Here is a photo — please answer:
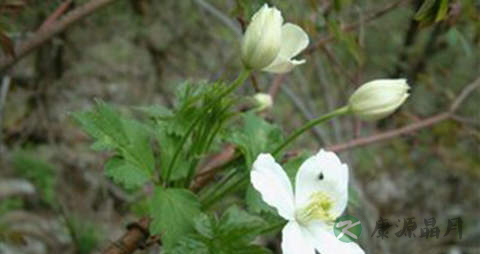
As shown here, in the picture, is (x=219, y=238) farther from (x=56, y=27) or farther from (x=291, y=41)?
(x=56, y=27)

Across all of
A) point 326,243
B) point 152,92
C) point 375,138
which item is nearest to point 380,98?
point 326,243

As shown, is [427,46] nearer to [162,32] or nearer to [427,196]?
A: [162,32]

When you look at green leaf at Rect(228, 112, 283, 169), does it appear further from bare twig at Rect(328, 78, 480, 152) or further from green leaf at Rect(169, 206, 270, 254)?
bare twig at Rect(328, 78, 480, 152)

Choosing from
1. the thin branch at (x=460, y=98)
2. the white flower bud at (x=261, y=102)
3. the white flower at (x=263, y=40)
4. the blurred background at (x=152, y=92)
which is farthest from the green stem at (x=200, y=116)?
the thin branch at (x=460, y=98)

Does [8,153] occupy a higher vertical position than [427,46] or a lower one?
lower

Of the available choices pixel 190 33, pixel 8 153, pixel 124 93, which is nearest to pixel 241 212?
pixel 190 33

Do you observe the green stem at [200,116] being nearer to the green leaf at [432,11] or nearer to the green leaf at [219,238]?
the green leaf at [219,238]

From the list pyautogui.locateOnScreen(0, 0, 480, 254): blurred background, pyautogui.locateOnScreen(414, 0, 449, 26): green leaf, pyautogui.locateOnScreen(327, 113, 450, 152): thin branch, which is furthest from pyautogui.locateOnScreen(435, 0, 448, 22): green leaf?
pyautogui.locateOnScreen(0, 0, 480, 254): blurred background
